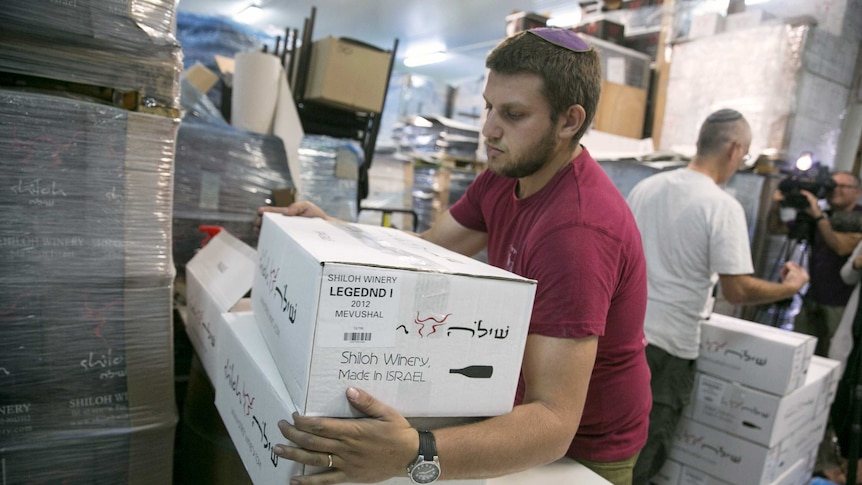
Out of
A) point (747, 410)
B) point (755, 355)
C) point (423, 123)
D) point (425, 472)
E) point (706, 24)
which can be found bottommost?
point (747, 410)

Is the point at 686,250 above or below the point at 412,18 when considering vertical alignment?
below

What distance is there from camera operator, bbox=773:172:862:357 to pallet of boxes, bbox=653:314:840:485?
0.99 metres

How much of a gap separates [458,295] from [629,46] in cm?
397

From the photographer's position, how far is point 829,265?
10.4ft

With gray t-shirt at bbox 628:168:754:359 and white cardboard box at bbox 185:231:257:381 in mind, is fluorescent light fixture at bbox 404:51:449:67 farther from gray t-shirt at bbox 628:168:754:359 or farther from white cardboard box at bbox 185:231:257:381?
white cardboard box at bbox 185:231:257:381

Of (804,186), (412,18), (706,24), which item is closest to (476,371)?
(804,186)

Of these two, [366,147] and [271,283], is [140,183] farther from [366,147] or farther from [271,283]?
[366,147]

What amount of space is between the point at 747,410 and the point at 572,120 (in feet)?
5.66

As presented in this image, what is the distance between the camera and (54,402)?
1176 millimetres

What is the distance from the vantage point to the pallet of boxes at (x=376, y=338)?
2.21ft

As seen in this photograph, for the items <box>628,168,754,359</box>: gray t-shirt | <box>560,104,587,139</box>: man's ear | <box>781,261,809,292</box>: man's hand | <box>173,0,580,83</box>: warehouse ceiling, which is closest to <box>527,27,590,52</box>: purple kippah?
<box>560,104,587,139</box>: man's ear

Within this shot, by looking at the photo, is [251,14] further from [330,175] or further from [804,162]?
[804,162]

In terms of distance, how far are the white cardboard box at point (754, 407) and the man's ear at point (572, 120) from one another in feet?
5.46

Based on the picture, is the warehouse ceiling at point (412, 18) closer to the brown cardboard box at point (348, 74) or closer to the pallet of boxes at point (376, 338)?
the brown cardboard box at point (348, 74)
